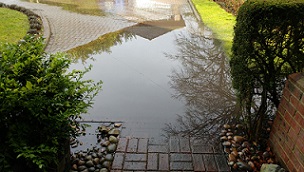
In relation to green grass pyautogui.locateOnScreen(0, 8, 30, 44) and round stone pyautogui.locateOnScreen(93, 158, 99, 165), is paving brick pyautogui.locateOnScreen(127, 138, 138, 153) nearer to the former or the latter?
round stone pyautogui.locateOnScreen(93, 158, 99, 165)

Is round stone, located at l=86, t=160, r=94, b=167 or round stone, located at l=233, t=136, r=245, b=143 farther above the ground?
round stone, located at l=233, t=136, r=245, b=143

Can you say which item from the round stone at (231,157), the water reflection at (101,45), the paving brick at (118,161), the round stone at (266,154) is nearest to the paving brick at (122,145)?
the paving brick at (118,161)

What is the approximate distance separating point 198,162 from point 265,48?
157 centimetres

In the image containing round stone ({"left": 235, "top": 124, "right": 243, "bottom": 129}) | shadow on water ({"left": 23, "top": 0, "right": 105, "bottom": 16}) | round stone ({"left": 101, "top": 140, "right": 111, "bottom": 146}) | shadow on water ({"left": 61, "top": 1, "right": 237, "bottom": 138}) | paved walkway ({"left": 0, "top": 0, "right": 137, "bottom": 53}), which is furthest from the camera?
shadow on water ({"left": 23, "top": 0, "right": 105, "bottom": 16})

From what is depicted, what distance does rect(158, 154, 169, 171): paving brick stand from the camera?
3.25 metres

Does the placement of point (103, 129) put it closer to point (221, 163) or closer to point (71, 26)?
point (221, 163)

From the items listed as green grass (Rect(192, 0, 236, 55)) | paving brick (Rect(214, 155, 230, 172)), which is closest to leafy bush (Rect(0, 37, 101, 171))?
paving brick (Rect(214, 155, 230, 172))

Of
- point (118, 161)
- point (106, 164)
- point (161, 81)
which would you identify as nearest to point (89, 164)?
point (106, 164)

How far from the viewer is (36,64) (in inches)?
110

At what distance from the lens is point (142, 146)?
3.64 meters

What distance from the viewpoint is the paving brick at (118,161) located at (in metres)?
3.27

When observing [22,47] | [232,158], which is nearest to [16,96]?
[22,47]

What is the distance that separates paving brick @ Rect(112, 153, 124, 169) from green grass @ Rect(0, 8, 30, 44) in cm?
594

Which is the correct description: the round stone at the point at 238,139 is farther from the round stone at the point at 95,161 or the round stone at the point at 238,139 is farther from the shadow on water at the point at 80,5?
the shadow on water at the point at 80,5
